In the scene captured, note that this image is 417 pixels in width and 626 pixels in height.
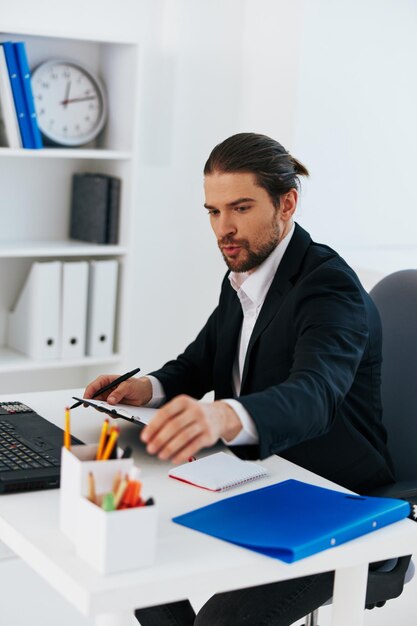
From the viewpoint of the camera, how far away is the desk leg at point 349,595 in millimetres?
1450

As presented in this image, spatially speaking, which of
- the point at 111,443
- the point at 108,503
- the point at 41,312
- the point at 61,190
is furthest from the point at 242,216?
the point at 61,190

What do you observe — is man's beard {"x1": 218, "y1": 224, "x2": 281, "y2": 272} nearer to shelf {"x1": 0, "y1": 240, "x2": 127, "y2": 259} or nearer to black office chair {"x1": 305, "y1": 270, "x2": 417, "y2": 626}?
black office chair {"x1": 305, "y1": 270, "x2": 417, "y2": 626}

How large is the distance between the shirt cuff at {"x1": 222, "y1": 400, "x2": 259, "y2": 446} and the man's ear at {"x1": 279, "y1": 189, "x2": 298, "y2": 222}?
0.63 meters

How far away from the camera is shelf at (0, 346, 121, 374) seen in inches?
132

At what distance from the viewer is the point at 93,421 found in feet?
6.07

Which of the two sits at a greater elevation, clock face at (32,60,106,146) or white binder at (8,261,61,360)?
clock face at (32,60,106,146)

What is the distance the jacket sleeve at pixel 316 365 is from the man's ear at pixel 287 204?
7.3 inches

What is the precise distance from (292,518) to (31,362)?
218 cm

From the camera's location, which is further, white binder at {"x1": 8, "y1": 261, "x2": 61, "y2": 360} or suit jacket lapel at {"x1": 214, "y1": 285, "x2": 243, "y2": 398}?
white binder at {"x1": 8, "y1": 261, "x2": 61, "y2": 360}

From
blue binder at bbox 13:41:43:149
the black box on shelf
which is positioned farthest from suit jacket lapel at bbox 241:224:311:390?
the black box on shelf

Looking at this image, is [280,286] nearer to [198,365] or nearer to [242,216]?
[242,216]

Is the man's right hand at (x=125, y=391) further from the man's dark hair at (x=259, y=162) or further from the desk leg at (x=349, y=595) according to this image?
the desk leg at (x=349, y=595)

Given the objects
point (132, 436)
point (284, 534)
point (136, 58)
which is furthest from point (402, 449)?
point (136, 58)

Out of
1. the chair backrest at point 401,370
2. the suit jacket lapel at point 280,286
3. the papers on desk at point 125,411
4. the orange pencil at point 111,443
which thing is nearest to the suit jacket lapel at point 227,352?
the suit jacket lapel at point 280,286
